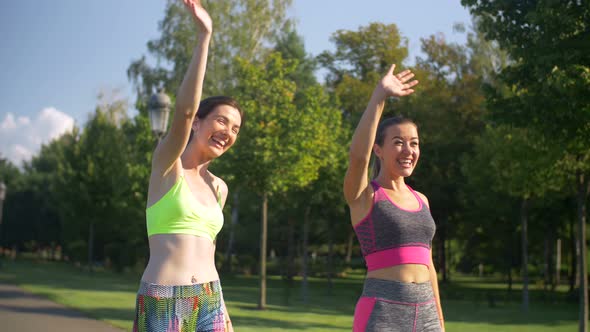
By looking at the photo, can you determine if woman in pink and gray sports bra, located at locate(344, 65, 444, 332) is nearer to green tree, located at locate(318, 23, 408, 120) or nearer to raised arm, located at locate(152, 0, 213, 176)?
raised arm, located at locate(152, 0, 213, 176)

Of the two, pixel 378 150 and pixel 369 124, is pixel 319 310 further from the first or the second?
pixel 369 124

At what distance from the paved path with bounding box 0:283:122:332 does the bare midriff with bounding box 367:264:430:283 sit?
9274 mm

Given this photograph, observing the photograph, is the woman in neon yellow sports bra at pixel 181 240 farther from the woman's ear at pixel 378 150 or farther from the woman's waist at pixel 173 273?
the woman's ear at pixel 378 150

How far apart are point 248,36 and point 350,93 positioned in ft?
21.8

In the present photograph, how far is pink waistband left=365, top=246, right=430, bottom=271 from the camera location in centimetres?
363

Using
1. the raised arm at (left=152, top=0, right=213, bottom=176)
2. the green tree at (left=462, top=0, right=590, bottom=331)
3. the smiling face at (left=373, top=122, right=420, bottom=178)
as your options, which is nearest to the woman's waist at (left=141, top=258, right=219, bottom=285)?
the raised arm at (left=152, top=0, right=213, bottom=176)

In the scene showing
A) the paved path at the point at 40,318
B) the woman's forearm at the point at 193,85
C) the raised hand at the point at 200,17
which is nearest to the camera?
the woman's forearm at the point at 193,85

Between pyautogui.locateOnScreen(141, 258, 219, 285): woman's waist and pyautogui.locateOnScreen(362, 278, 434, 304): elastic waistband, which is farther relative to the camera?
pyautogui.locateOnScreen(362, 278, 434, 304): elastic waistband

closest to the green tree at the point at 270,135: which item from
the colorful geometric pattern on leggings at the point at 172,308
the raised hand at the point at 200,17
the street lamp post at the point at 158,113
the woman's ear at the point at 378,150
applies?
the street lamp post at the point at 158,113

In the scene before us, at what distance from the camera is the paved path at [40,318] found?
1190 cm

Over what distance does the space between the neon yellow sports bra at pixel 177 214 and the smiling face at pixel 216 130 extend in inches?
10.9

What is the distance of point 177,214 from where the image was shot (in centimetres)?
332

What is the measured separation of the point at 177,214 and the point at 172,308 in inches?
17.6

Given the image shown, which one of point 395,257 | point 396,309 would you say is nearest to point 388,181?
point 395,257
